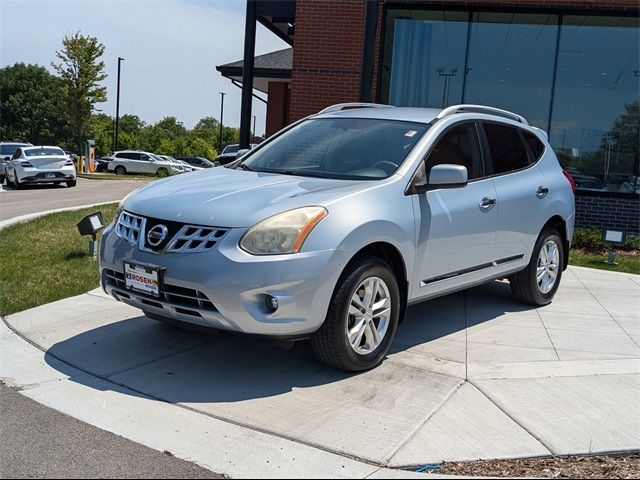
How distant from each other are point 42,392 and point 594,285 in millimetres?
6238

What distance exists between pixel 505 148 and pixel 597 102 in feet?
23.9

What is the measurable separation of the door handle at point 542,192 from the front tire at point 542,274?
40 cm

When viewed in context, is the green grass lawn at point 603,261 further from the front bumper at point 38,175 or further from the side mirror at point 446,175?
the front bumper at point 38,175

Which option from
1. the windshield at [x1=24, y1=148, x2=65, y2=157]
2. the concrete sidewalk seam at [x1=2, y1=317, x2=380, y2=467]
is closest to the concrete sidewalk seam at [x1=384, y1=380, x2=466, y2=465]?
the concrete sidewalk seam at [x1=2, y1=317, x2=380, y2=467]

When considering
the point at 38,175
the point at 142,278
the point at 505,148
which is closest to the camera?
the point at 142,278

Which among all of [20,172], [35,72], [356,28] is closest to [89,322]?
[356,28]

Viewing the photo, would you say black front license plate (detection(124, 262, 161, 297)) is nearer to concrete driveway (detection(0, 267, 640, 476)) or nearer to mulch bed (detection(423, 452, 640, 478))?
concrete driveway (detection(0, 267, 640, 476))

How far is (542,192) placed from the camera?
21.0ft

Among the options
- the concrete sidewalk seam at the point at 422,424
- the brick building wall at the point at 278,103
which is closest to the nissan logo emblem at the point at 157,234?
the concrete sidewalk seam at the point at 422,424

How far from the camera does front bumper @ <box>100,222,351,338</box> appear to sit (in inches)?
157

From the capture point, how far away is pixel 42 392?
13.6 ft

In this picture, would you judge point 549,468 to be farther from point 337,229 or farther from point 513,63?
point 513,63

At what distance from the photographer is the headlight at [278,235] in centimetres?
407

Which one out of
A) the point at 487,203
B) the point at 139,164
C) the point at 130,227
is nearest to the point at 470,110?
the point at 487,203
